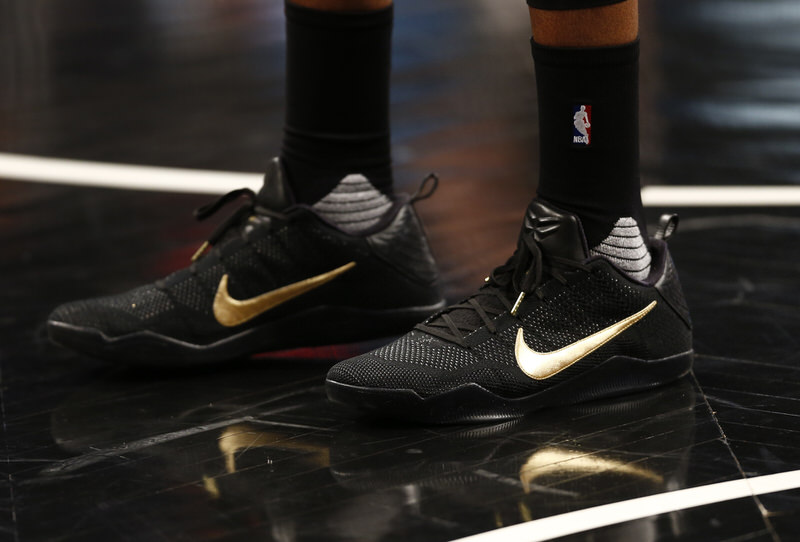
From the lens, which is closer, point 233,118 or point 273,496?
point 273,496

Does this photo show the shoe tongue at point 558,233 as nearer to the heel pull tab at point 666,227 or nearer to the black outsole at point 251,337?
the heel pull tab at point 666,227

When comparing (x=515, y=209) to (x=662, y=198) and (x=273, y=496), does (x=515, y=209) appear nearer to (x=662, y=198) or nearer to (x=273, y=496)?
(x=662, y=198)

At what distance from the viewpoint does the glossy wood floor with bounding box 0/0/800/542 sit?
3.94 ft

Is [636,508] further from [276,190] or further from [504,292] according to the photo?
[276,190]

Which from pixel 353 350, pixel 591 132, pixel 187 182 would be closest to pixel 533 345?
pixel 591 132

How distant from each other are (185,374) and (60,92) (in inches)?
102

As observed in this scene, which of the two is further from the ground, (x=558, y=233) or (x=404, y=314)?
(x=558, y=233)

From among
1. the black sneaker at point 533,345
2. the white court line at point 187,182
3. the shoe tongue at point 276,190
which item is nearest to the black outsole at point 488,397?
the black sneaker at point 533,345

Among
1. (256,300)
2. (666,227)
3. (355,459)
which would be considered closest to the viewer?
(355,459)

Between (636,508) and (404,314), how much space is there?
2.09 ft

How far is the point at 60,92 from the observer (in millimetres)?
3986

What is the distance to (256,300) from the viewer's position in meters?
1.68

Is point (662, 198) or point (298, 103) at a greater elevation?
point (298, 103)

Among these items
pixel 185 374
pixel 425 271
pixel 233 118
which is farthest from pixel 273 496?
pixel 233 118
